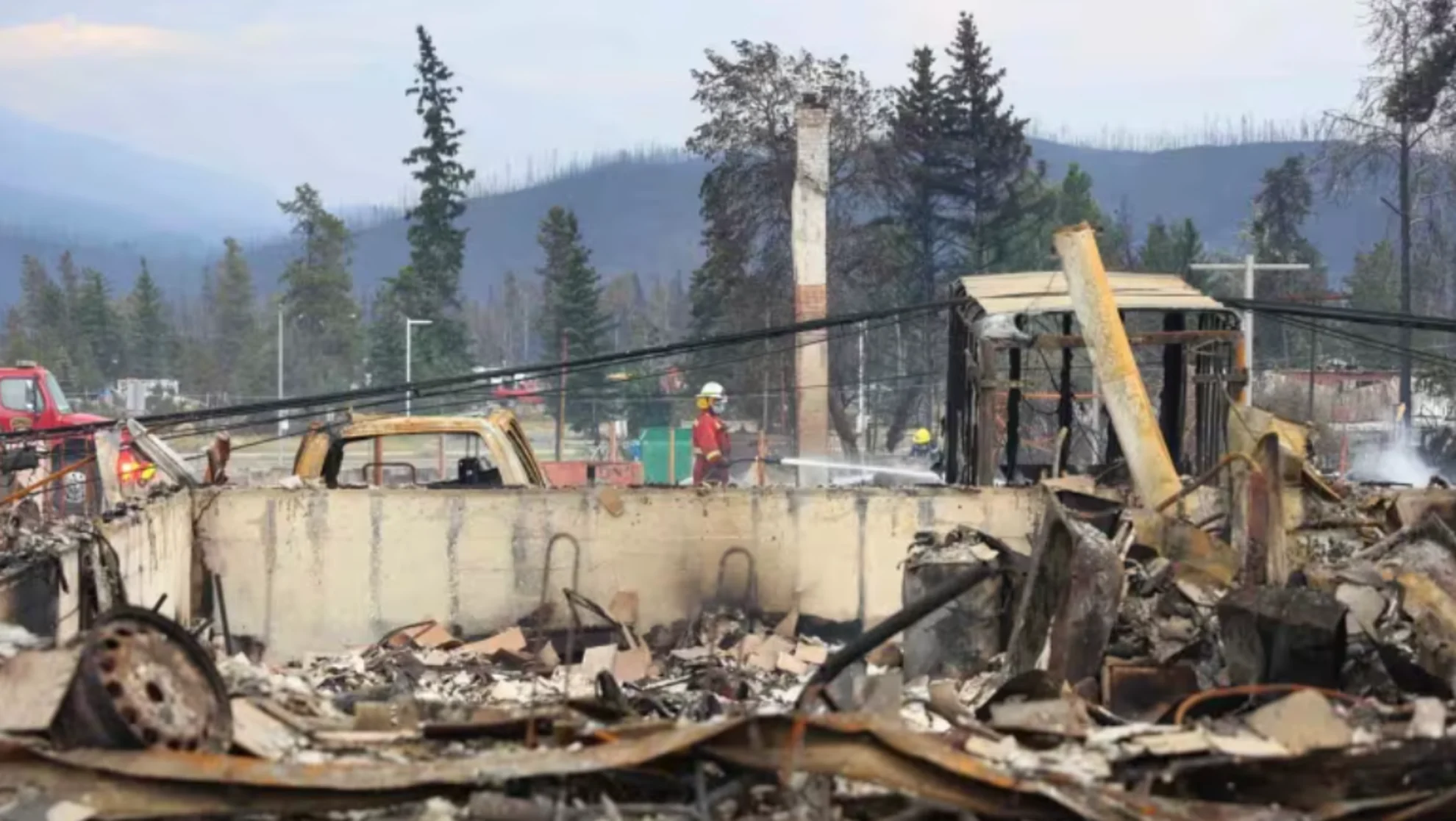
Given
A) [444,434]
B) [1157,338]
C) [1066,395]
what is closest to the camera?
[444,434]

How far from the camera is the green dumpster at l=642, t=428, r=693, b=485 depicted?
89.0ft

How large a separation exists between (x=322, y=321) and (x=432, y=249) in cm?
1041

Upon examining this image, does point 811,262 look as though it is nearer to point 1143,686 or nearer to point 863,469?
point 863,469

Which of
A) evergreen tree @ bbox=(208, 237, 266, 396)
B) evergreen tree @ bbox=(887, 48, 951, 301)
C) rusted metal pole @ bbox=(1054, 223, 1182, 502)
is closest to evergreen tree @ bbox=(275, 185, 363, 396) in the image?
evergreen tree @ bbox=(208, 237, 266, 396)

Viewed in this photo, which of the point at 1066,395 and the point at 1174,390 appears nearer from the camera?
the point at 1174,390

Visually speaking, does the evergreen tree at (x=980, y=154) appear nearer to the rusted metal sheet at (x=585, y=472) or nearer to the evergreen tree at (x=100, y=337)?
the rusted metal sheet at (x=585, y=472)

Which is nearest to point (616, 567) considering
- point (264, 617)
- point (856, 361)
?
point (264, 617)

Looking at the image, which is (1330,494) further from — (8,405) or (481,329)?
(481,329)

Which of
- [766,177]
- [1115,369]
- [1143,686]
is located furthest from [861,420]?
[1143,686]

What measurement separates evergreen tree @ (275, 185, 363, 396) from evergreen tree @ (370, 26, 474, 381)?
748 cm

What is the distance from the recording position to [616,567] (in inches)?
445

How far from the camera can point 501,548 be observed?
11.2 m

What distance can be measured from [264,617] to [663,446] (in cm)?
1661

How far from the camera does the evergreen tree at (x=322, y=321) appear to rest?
6203 centimetres
